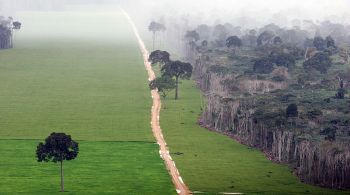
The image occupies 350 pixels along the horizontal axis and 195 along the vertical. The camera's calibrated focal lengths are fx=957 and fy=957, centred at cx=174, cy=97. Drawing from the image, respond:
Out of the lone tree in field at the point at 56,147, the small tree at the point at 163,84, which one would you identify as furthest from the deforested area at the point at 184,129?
the small tree at the point at 163,84

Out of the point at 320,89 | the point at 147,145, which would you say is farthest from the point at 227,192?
the point at 320,89

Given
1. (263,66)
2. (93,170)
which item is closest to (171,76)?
(263,66)

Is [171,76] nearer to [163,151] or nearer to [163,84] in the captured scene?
[163,84]

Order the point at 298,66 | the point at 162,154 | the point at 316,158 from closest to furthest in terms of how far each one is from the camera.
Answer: the point at 316,158 < the point at 162,154 < the point at 298,66

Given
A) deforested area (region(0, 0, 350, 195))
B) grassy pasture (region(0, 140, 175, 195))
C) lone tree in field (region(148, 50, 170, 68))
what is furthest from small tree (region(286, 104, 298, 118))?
lone tree in field (region(148, 50, 170, 68))

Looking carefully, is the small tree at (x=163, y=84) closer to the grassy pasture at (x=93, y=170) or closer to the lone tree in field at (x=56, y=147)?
the grassy pasture at (x=93, y=170)

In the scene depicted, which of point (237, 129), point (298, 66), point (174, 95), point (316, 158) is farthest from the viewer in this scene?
point (298, 66)

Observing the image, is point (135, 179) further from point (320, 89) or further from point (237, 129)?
point (320, 89)

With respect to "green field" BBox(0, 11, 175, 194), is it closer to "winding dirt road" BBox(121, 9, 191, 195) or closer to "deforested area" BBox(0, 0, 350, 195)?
"deforested area" BBox(0, 0, 350, 195)

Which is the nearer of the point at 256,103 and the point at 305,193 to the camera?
the point at 305,193
